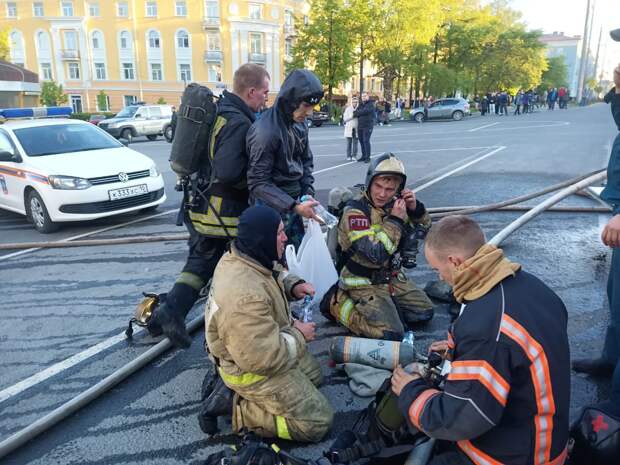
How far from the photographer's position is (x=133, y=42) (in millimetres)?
53875

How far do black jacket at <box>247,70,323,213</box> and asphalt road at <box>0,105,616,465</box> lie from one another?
50.4 inches

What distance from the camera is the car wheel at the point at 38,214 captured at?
7.27m

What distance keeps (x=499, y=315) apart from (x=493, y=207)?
5.85m

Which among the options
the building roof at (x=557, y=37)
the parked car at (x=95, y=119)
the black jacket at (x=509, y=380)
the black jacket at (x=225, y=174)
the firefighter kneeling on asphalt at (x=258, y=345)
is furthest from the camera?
the building roof at (x=557, y=37)

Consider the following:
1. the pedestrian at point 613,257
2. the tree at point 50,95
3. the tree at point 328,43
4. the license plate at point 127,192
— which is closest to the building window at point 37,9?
the tree at point 50,95

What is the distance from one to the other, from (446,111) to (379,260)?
1281 inches

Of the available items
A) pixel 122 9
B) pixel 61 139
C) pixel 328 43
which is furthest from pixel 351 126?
pixel 122 9

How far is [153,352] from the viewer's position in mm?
3602

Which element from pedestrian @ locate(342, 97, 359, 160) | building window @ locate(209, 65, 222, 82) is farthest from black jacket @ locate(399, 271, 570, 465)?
building window @ locate(209, 65, 222, 82)

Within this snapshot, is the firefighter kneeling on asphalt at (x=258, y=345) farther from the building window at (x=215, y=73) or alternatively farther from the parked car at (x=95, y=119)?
the building window at (x=215, y=73)

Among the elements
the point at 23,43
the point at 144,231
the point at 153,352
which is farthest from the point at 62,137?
the point at 23,43

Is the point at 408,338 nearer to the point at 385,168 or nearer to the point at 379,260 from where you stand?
the point at 379,260

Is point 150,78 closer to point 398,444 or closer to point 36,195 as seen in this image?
point 36,195

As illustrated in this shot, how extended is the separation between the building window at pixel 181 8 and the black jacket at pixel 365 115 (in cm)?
4749
